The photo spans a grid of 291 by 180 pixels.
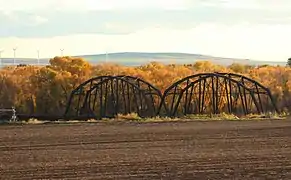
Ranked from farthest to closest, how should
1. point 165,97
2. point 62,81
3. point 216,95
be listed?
point 62,81
point 165,97
point 216,95

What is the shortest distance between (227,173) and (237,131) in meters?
17.3

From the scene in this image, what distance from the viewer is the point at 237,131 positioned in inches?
1459

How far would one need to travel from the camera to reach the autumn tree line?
7462 centimetres

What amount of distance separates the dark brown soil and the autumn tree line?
3500 centimetres

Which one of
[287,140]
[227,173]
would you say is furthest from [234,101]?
[227,173]

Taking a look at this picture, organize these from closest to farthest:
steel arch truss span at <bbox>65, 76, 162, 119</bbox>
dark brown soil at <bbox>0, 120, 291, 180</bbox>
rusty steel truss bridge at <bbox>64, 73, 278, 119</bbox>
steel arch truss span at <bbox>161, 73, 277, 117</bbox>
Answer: dark brown soil at <bbox>0, 120, 291, 180</bbox> < steel arch truss span at <bbox>161, 73, 277, 117</bbox> < rusty steel truss bridge at <bbox>64, 73, 278, 119</bbox> < steel arch truss span at <bbox>65, 76, 162, 119</bbox>

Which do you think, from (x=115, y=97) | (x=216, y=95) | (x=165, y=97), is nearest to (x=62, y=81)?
(x=115, y=97)

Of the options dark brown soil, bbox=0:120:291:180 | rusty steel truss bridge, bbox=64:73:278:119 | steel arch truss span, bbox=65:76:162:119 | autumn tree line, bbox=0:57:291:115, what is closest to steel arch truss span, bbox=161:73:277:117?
rusty steel truss bridge, bbox=64:73:278:119

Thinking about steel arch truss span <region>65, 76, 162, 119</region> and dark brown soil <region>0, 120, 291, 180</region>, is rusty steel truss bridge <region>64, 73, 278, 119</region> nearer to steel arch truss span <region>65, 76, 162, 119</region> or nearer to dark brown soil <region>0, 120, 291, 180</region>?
steel arch truss span <region>65, 76, 162, 119</region>

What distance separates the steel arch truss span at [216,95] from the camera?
58.6 metres

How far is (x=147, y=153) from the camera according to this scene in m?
25.8

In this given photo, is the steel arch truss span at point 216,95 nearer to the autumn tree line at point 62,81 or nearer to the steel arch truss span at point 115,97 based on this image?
the steel arch truss span at point 115,97

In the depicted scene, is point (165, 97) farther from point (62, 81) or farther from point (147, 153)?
point (147, 153)

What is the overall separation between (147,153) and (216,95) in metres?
34.2
